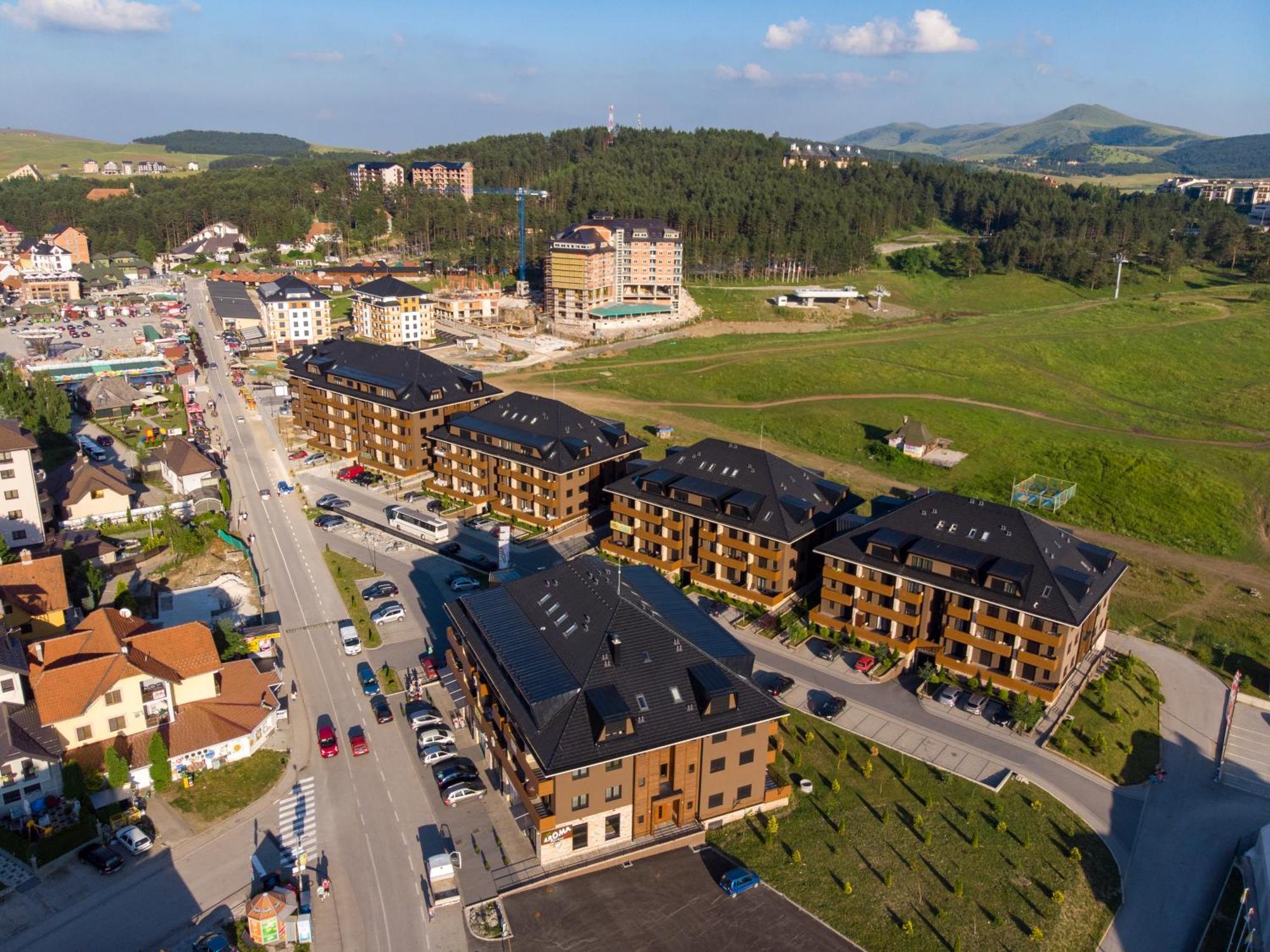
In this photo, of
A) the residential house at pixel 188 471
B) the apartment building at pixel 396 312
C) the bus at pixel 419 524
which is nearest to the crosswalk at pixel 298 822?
the bus at pixel 419 524

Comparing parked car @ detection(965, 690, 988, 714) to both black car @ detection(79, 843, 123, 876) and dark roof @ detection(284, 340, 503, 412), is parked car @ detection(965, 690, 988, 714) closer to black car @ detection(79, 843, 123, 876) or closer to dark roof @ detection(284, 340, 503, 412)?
black car @ detection(79, 843, 123, 876)

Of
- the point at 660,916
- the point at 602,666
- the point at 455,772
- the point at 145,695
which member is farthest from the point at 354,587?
the point at 660,916

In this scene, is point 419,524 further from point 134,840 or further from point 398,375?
point 134,840

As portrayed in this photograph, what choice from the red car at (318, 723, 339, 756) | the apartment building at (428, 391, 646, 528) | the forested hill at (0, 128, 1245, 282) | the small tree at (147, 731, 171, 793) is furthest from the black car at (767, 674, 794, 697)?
the forested hill at (0, 128, 1245, 282)

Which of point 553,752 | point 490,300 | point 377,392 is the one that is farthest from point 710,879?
point 490,300

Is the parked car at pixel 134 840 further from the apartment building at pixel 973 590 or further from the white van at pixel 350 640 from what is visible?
the apartment building at pixel 973 590

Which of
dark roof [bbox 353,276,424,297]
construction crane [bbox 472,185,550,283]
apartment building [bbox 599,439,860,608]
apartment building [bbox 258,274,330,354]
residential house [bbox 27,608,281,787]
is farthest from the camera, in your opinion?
construction crane [bbox 472,185,550,283]
